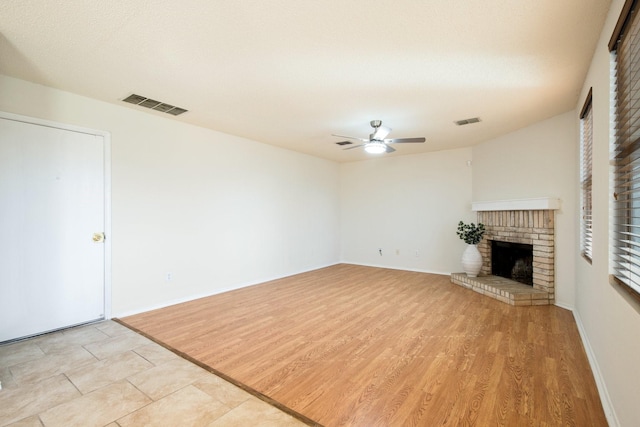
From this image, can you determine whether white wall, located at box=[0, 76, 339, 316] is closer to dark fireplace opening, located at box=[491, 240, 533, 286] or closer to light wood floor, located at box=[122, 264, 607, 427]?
light wood floor, located at box=[122, 264, 607, 427]

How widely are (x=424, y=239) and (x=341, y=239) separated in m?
2.13

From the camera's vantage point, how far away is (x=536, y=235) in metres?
4.36

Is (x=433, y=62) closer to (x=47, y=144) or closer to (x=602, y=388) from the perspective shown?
(x=602, y=388)

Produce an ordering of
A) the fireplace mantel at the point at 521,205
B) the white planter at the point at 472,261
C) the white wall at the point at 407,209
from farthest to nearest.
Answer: the white wall at the point at 407,209, the white planter at the point at 472,261, the fireplace mantel at the point at 521,205

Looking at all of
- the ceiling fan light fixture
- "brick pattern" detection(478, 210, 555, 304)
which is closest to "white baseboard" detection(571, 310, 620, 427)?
"brick pattern" detection(478, 210, 555, 304)

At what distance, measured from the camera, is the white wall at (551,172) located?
3.97m

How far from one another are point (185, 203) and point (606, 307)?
15.4 feet

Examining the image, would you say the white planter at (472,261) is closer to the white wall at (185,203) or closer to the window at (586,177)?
the window at (586,177)

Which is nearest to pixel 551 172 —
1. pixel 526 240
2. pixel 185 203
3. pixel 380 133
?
pixel 526 240

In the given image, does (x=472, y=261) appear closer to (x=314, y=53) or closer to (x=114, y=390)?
(x=314, y=53)

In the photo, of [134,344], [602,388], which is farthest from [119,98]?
[602,388]

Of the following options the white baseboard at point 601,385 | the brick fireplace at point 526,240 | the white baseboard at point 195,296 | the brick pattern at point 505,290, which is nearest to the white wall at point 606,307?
the white baseboard at point 601,385

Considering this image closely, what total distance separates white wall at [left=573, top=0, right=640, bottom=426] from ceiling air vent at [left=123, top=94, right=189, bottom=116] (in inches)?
163

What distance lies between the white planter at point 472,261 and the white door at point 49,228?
211 inches
